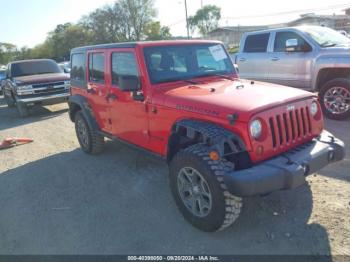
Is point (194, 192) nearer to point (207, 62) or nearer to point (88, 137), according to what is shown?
point (207, 62)

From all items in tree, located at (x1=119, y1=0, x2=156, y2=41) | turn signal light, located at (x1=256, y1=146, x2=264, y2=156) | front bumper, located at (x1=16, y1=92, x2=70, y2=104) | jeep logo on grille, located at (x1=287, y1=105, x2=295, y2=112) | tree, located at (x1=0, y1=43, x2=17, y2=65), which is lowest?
front bumper, located at (x1=16, y1=92, x2=70, y2=104)

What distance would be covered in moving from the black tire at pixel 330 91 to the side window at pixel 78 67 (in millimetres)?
4801

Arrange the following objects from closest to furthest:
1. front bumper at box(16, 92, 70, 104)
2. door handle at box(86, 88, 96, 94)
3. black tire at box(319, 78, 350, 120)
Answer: door handle at box(86, 88, 96, 94), black tire at box(319, 78, 350, 120), front bumper at box(16, 92, 70, 104)

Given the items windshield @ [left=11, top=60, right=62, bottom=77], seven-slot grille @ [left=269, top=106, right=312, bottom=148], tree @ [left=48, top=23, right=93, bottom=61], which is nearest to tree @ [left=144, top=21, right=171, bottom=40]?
tree @ [left=48, top=23, right=93, bottom=61]

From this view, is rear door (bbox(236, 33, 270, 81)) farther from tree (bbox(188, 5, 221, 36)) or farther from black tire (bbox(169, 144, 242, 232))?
tree (bbox(188, 5, 221, 36))

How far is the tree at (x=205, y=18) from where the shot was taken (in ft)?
269

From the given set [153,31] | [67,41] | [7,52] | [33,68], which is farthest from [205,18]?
[33,68]

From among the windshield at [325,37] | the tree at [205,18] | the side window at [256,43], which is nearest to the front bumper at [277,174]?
the windshield at [325,37]

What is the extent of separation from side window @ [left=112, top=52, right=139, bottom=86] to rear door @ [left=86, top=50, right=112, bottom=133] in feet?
0.92

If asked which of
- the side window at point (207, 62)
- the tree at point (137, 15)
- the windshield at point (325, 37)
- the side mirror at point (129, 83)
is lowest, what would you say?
the side mirror at point (129, 83)

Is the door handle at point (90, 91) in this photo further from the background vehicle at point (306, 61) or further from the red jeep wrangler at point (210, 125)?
the background vehicle at point (306, 61)

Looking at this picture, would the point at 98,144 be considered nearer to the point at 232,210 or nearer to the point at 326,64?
the point at 232,210

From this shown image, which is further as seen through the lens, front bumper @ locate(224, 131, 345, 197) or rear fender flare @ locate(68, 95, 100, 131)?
rear fender flare @ locate(68, 95, 100, 131)

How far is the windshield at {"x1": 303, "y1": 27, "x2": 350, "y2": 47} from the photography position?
23.3ft
